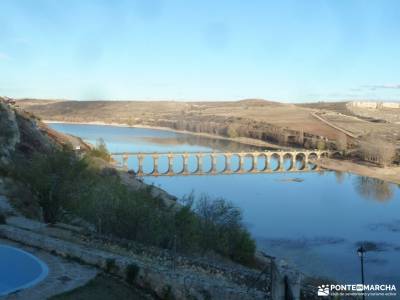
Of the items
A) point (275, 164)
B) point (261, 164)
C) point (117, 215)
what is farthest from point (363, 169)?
point (117, 215)

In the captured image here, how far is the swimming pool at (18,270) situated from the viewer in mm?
8834

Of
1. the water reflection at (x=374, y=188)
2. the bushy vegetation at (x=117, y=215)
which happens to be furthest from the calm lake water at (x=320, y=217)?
the bushy vegetation at (x=117, y=215)

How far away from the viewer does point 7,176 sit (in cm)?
1889

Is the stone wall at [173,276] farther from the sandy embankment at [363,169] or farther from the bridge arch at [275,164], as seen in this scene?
the bridge arch at [275,164]

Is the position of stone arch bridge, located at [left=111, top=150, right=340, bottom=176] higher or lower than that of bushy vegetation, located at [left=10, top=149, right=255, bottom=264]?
lower

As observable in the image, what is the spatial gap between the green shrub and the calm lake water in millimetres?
11136

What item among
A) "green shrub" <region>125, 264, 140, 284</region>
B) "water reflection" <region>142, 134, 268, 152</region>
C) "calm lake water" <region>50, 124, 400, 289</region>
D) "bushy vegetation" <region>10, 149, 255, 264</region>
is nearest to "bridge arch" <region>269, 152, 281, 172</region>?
"water reflection" <region>142, 134, 268, 152</region>

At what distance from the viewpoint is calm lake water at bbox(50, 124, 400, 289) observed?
21875 millimetres

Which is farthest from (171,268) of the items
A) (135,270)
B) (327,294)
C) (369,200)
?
(369,200)

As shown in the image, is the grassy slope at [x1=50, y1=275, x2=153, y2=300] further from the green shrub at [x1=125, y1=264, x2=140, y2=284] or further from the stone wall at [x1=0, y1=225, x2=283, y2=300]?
the stone wall at [x1=0, y1=225, x2=283, y2=300]

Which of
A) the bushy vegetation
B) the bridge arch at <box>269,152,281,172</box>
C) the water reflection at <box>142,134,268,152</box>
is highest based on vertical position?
the bushy vegetation

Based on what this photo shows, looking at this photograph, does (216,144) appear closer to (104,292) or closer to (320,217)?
(320,217)

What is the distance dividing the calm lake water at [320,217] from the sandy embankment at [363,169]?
5.63 ft

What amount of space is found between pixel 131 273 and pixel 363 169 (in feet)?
167
